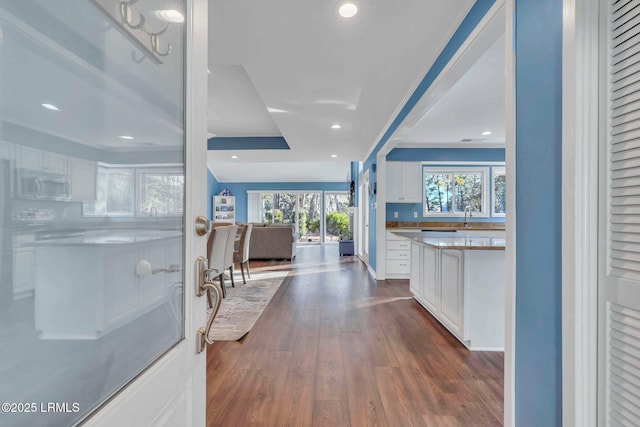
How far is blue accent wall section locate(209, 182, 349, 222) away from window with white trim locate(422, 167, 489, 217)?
18.4 feet

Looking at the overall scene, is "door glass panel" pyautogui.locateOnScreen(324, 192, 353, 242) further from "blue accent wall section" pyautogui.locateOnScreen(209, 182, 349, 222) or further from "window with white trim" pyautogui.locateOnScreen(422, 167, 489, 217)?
"window with white trim" pyautogui.locateOnScreen(422, 167, 489, 217)

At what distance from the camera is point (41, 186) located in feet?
1.46

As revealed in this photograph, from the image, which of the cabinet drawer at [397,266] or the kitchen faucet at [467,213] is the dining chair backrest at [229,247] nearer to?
the cabinet drawer at [397,266]

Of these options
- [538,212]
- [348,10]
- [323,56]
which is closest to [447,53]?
[348,10]

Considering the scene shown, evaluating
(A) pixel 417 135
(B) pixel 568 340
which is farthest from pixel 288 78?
(A) pixel 417 135

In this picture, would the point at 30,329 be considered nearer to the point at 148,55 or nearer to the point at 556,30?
the point at 148,55

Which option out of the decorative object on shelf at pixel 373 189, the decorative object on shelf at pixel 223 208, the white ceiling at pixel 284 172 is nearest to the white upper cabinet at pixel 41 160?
the decorative object on shelf at pixel 373 189

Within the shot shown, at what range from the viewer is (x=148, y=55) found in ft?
2.20

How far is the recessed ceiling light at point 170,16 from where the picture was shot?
0.70m

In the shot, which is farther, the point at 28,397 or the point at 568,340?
the point at 568,340

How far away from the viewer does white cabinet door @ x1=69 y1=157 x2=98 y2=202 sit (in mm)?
498

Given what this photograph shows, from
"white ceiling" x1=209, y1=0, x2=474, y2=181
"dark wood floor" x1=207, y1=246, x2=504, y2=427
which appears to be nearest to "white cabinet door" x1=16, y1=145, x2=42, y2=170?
"dark wood floor" x1=207, y1=246, x2=504, y2=427

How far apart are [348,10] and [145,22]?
1.52 metres

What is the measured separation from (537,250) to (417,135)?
4370mm
